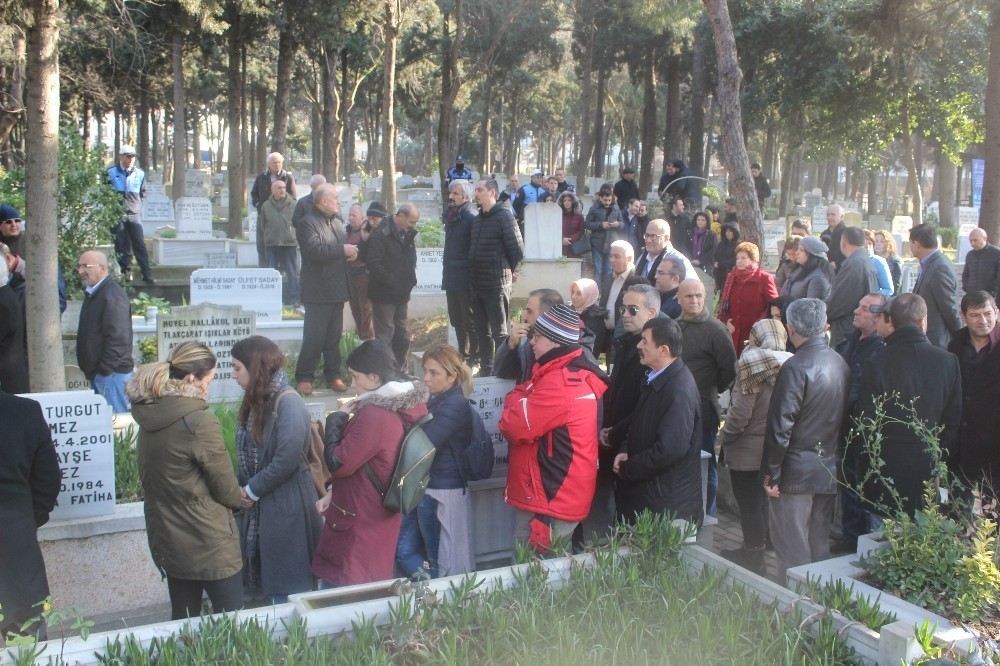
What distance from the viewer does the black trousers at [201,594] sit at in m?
4.43

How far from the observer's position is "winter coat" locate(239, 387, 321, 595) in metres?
4.69

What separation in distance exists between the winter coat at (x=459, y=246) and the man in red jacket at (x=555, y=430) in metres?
4.77

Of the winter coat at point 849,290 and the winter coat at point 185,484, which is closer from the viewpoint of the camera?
the winter coat at point 185,484

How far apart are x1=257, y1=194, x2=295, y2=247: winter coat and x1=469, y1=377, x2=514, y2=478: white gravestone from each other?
7065mm

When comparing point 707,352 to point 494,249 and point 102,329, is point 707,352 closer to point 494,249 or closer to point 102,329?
point 494,249

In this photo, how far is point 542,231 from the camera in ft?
50.0

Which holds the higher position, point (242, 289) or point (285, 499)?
point (242, 289)

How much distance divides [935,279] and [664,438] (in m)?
4.85

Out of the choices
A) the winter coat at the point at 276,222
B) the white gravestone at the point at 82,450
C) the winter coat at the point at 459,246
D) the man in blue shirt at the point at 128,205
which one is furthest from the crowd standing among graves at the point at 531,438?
the man in blue shirt at the point at 128,205

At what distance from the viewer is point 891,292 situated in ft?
31.8

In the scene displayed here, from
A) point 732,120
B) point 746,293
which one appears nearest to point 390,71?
point 732,120

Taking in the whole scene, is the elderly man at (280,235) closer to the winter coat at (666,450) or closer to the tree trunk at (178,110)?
the winter coat at (666,450)

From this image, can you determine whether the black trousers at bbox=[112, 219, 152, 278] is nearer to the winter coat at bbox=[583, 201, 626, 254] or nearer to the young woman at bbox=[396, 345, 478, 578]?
the winter coat at bbox=[583, 201, 626, 254]

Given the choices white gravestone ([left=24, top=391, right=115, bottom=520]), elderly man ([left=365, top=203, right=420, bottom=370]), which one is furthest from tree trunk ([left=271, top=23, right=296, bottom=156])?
white gravestone ([left=24, top=391, right=115, bottom=520])
